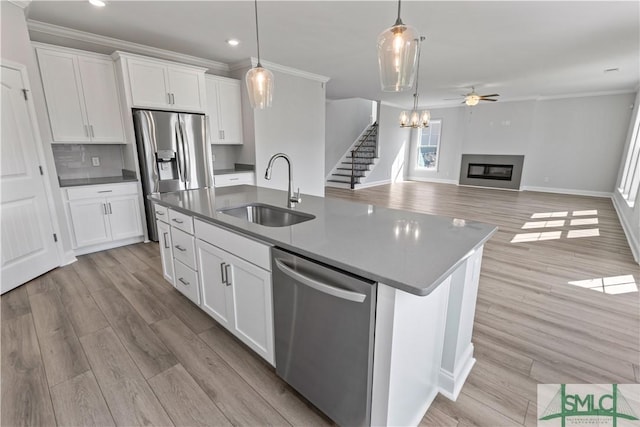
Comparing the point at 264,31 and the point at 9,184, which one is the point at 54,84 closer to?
the point at 9,184

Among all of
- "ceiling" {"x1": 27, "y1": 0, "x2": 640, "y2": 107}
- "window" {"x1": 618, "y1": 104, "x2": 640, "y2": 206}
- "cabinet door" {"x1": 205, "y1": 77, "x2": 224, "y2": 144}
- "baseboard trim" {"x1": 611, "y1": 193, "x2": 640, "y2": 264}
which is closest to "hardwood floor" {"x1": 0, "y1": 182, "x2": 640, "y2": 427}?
"baseboard trim" {"x1": 611, "y1": 193, "x2": 640, "y2": 264}

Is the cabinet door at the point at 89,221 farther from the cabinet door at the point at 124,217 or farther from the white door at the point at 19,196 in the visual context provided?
the white door at the point at 19,196

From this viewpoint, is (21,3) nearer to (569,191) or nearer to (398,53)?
(398,53)

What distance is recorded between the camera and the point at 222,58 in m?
4.49

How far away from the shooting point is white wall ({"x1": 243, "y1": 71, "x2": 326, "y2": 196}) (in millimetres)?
4891

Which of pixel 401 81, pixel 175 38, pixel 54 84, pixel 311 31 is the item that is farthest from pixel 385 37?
pixel 54 84

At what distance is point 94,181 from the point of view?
361cm

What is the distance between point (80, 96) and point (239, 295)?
3406mm

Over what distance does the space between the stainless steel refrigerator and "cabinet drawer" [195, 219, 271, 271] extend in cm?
229

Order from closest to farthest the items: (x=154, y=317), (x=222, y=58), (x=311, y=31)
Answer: (x=154, y=317) < (x=311, y=31) < (x=222, y=58)

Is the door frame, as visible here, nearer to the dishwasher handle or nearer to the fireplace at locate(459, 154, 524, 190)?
the dishwasher handle

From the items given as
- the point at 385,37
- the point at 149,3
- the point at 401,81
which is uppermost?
the point at 149,3

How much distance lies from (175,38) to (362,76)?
332cm

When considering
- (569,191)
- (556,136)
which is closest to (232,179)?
(556,136)
